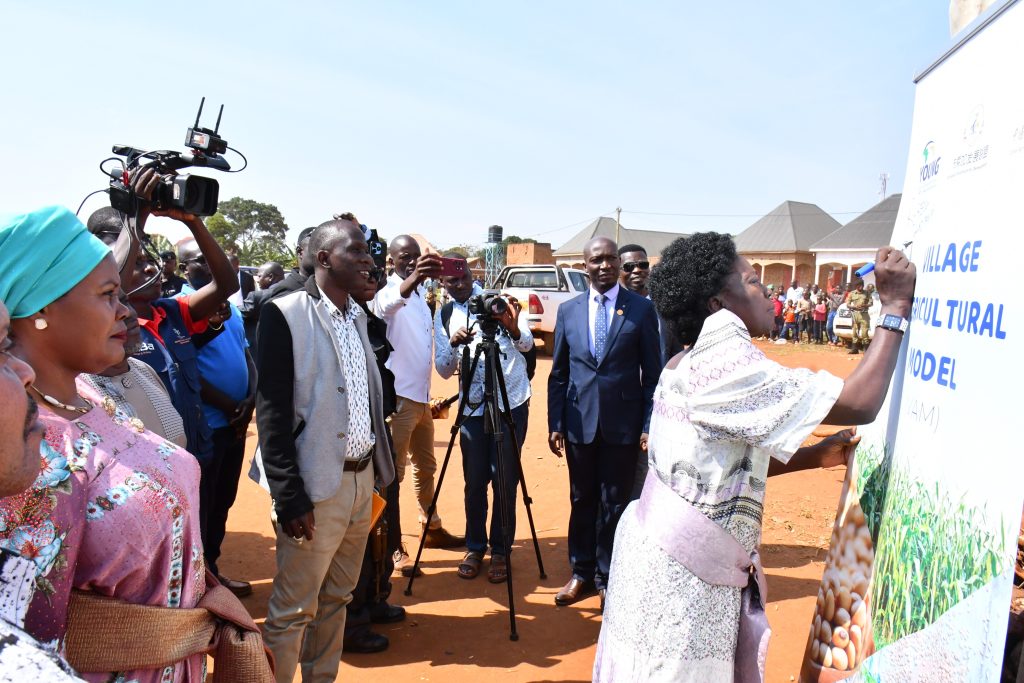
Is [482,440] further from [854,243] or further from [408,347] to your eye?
[854,243]

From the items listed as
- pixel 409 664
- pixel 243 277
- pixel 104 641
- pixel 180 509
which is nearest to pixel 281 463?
pixel 180 509

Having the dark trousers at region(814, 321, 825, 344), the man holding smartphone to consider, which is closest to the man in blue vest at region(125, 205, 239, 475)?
the man holding smartphone

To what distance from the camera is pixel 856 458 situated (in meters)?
2.22

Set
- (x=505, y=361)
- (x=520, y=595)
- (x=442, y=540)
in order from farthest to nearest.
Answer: (x=442, y=540), (x=505, y=361), (x=520, y=595)

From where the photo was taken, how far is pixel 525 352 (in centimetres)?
471

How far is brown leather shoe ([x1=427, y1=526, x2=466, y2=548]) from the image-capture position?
511 cm

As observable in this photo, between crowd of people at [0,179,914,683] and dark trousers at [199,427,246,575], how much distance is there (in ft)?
0.10

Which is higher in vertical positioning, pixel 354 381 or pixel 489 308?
pixel 489 308

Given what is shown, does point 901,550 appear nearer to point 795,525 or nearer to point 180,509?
point 180,509

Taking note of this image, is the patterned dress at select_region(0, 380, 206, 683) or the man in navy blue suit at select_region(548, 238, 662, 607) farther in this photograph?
the man in navy blue suit at select_region(548, 238, 662, 607)

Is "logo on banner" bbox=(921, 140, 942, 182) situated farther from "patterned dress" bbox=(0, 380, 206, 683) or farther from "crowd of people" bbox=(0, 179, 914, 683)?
"patterned dress" bbox=(0, 380, 206, 683)

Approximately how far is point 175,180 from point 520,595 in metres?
3.24

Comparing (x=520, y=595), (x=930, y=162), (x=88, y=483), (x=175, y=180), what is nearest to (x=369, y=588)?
(x=520, y=595)

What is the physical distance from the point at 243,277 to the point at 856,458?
971 cm
